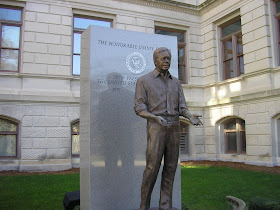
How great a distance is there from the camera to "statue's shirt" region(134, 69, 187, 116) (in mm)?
4137

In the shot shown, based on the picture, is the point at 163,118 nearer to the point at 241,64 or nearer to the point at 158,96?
the point at 158,96

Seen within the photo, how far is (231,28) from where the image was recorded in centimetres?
1540

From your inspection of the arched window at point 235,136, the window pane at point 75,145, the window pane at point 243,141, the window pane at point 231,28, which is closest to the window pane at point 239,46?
the window pane at point 231,28

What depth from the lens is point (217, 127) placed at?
1548cm

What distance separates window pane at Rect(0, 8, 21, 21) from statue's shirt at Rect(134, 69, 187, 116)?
1147 cm

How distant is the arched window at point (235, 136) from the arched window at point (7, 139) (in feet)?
33.8

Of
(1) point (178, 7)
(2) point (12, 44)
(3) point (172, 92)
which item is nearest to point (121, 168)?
(3) point (172, 92)

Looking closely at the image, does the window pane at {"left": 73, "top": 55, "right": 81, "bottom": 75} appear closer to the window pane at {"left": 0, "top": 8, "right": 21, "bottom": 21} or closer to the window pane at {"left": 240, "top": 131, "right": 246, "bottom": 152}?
the window pane at {"left": 0, "top": 8, "right": 21, "bottom": 21}

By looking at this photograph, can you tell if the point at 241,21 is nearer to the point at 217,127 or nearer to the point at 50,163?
the point at 217,127

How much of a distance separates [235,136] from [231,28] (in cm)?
568

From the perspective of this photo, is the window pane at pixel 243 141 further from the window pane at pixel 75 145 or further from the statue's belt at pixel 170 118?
the statue's belt at pixel 170 118

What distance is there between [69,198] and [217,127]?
11.1 metres

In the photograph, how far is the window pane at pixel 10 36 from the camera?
13352 millimetres

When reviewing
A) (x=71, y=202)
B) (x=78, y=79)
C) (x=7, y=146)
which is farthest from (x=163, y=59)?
(x=7, y=146)
